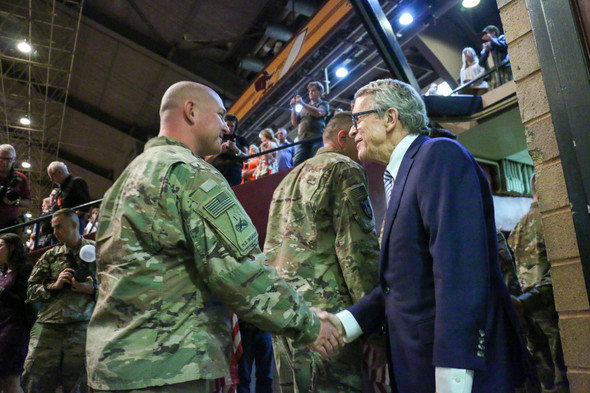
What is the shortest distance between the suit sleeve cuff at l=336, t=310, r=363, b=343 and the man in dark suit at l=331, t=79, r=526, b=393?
0.26m

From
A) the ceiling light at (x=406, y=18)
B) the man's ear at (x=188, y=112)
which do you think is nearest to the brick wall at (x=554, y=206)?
the man's ear at (x=188, y=112)

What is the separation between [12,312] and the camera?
4.49 m

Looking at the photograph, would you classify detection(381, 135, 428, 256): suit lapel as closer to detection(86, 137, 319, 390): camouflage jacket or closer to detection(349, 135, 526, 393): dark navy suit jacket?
detection(349, 135, 526, 393): dark navy suit jacket

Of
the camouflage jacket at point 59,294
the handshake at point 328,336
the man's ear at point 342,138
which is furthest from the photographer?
the camouflage jacket at point 59,294

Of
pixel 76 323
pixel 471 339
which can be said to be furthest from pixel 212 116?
pixel 76 323

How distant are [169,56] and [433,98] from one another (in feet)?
33.8

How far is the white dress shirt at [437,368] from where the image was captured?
4.03 feet

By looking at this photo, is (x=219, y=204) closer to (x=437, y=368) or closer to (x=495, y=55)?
(x=437, y=368)

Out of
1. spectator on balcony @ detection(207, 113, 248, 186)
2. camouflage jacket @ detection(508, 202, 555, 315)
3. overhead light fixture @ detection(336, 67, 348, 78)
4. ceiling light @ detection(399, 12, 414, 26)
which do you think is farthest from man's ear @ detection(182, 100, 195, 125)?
overhead light fixture @ detection(336, 67, 348, 78)

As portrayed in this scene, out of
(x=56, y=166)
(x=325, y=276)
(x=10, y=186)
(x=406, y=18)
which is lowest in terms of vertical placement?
(x=325, y=276)

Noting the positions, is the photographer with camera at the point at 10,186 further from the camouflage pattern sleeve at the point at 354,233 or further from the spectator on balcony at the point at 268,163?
the camouflage pattern sleeve at the point at 354,233

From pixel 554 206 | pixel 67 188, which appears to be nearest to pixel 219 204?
pixel 554 206

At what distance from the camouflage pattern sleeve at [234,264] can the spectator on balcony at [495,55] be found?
812cm

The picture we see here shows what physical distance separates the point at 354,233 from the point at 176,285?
932mm
